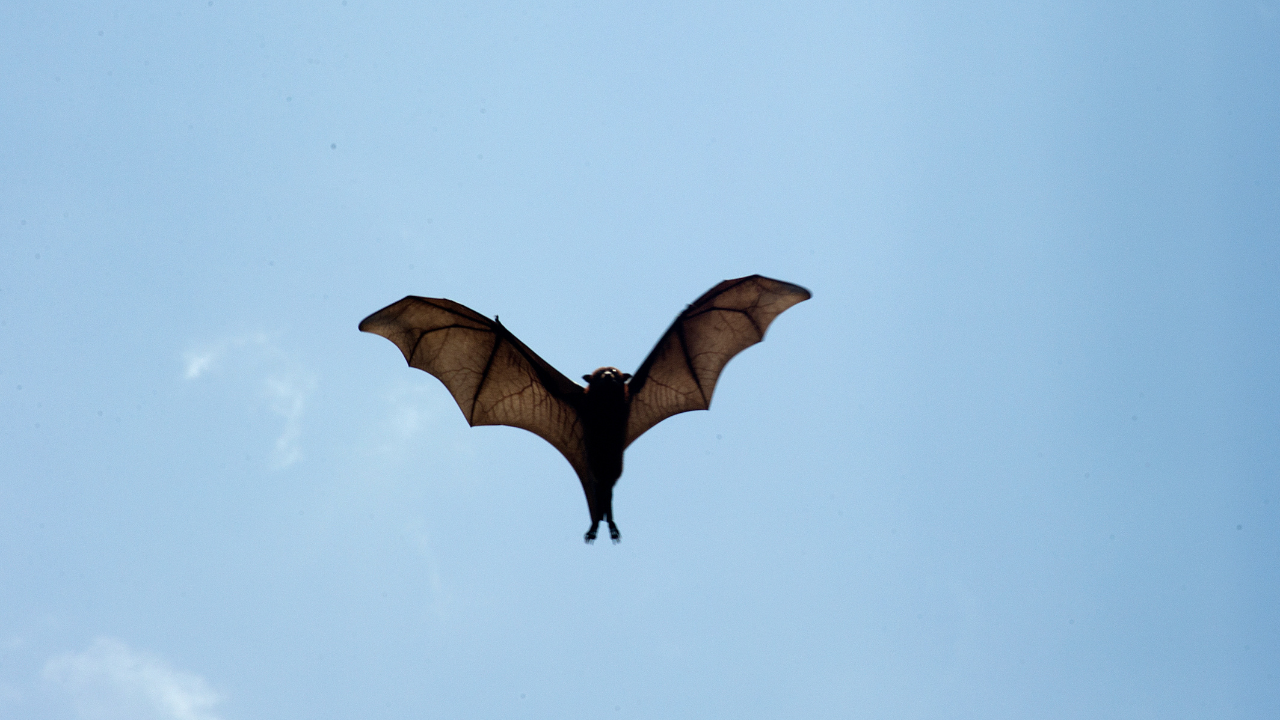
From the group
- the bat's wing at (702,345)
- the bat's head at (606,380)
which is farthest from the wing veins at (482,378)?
the bat's wing at (702,345)

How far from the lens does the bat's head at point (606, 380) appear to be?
438 inches

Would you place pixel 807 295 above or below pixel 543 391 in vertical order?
below

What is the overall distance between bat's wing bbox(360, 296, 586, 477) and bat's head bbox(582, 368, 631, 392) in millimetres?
213

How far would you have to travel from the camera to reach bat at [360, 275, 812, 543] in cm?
1107

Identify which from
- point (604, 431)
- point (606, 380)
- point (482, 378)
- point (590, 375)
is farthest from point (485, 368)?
point (604, 431)

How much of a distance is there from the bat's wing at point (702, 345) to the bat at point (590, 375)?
0.05ft

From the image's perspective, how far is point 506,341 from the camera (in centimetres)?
1171

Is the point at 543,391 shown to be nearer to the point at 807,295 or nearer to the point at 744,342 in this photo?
the point at 744,342

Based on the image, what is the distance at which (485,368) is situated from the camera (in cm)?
1209

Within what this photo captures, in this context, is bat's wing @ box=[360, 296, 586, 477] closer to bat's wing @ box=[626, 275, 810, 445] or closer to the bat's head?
the bat's head

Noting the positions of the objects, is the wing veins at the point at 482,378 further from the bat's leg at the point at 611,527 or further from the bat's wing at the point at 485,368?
the bat's leg at the point at 611,527

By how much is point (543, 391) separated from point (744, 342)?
10.0 ft

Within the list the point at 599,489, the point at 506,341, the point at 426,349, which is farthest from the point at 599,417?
→ the point at 426,349

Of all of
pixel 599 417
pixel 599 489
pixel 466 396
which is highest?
pixel 466 396
